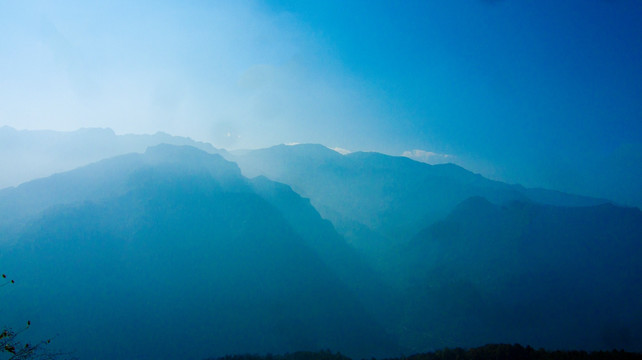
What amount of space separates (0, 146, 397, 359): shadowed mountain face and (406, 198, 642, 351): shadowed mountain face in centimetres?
4028

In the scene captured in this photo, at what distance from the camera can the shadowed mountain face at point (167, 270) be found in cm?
7238

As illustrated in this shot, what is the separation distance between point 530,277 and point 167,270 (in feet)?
467

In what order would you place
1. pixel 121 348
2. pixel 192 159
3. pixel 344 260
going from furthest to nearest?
pixel 344 260
pixel 192 159
pixel 121 348

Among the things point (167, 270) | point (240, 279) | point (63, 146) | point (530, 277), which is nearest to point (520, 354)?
point (240, 279)

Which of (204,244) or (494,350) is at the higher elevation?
(204,244)

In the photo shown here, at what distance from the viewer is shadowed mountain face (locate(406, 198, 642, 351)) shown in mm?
98188

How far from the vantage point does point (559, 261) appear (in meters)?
133

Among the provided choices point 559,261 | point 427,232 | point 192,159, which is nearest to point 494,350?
point 192,159

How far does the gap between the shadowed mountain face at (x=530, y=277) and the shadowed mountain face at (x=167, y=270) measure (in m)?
40.3

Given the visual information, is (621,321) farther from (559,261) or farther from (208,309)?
(208,309)

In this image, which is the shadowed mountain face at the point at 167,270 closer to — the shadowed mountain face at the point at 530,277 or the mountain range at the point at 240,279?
the mountain range at the point at 240,279

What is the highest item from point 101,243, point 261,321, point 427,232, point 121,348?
point 427,232

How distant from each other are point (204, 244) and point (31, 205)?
181ft

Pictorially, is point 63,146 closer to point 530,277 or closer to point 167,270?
point 167,270
